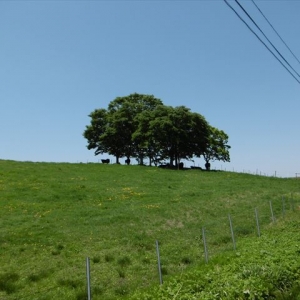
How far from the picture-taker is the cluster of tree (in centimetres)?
6750

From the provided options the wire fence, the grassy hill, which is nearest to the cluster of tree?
the grassy hill

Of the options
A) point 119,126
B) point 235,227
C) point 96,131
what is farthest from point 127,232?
point 96,131

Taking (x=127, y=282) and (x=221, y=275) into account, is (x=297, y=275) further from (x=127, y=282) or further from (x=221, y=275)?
(x=127, y=282)

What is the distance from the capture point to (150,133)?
217 feet

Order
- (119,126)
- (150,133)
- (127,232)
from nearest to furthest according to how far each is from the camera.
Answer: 1. (127,232)
2. (150,133)
3. (119,126)

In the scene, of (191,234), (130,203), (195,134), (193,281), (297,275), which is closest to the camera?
(193,281)

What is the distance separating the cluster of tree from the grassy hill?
81.9 ft

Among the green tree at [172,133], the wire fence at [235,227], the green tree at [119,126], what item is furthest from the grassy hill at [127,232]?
the green tree at [119,126]

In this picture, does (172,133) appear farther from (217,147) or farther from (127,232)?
(127,232)

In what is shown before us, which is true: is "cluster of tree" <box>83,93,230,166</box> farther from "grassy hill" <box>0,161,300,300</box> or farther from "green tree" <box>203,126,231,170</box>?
"grassy hill" <box>0,161,300,300</box>

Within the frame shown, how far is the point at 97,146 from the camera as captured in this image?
260 feet

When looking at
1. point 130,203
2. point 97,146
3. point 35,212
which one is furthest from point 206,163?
point 35,212

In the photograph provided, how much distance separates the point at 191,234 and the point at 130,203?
383 inches

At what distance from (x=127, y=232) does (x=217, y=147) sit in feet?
208
